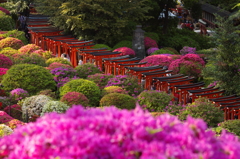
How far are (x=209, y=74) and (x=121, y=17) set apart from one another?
14.9 metres

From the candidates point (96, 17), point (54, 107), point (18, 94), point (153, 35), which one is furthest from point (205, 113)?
point (153, 35)

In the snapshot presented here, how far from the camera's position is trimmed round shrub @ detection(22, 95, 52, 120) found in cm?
1407

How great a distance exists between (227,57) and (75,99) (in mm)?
7657

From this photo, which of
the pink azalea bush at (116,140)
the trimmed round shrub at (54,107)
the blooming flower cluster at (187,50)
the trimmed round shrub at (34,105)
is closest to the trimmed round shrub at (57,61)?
the trimmed round shrub at (34,105)

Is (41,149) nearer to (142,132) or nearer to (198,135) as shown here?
(142,132)

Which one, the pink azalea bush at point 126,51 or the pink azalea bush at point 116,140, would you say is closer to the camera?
the pink azalea bush at point 116,140

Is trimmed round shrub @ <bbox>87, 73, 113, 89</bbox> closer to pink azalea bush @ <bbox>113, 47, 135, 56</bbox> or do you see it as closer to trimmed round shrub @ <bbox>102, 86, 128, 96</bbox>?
trimmed round shrub @ <bbox>102, 86, 128, 96</bbox>

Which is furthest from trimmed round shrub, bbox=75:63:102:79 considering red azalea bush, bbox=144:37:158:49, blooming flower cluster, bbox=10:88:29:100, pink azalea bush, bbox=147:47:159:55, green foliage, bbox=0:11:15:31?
green foliage, bbox=0:11:15:31

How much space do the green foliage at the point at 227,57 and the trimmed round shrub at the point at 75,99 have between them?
6.70 metres

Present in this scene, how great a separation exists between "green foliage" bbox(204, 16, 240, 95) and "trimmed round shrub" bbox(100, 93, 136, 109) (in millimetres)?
5312

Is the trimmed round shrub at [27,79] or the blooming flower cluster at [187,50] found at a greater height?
the trimmed round shrub at [27,79]

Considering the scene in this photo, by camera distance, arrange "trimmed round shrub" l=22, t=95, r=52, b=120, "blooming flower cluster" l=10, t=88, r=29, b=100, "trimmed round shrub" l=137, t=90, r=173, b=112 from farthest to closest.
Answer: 1. "blooming flower cluster" l=10, t=88, r=29, b=100
2. "trimmed round shrub" l=137, t=90, r=173, b=112
3. "trimmed round shrub" l=22, t=95, r=52, b=120

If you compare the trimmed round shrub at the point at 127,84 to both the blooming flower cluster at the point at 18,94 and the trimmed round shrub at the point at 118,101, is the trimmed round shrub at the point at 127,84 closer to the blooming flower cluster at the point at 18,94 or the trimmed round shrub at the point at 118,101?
the trimmed round shrub at the point at 118,101

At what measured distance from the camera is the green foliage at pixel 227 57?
18.2m
